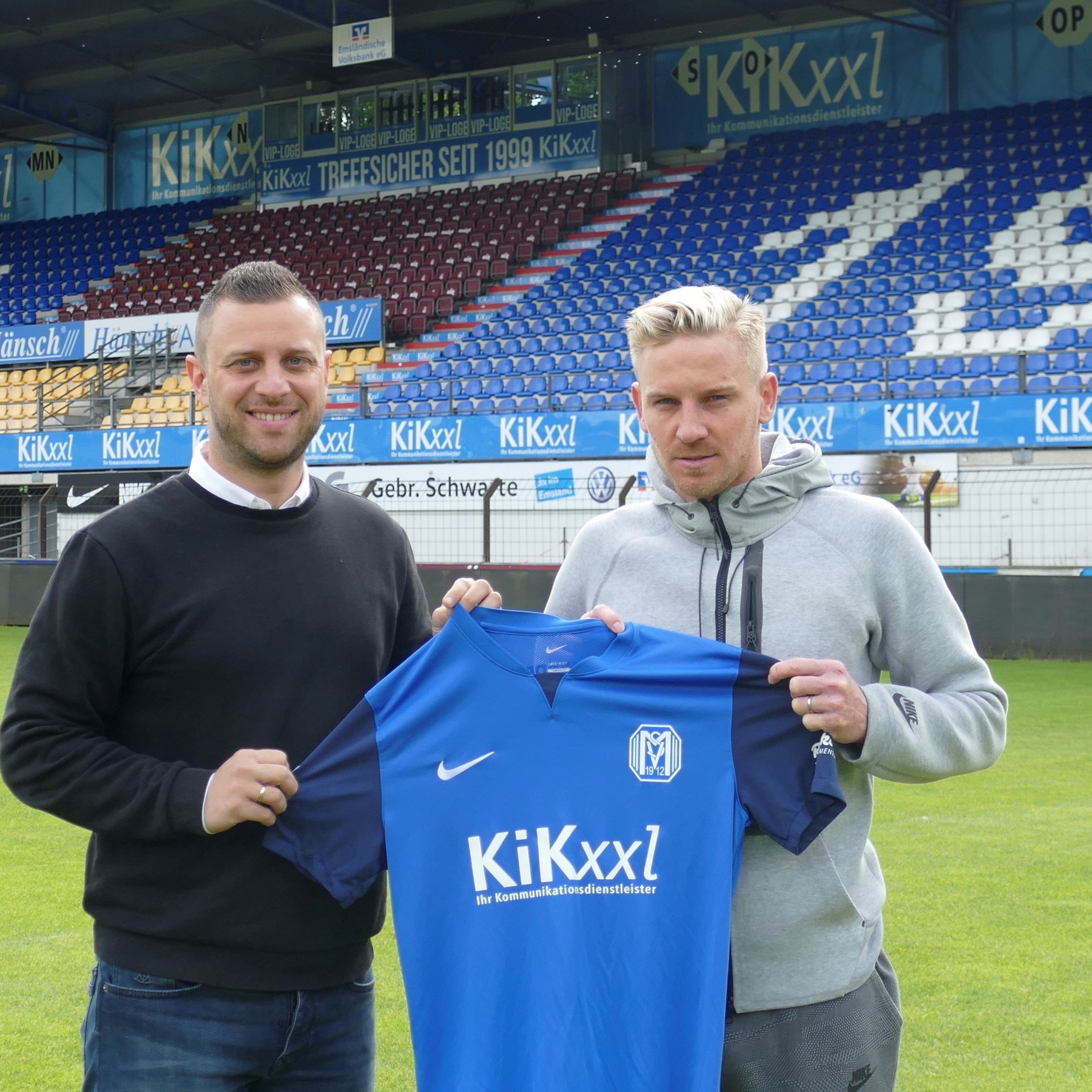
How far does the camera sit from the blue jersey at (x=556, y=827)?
2021 millimetres

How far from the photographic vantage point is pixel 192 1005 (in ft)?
6.49

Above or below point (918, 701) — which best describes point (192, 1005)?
below

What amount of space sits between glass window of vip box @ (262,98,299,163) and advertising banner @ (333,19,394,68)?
7.13m

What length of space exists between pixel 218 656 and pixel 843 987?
3.59 ft

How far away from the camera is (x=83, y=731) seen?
1979 millimetres

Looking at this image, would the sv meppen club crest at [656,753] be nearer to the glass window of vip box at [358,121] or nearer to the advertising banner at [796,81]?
the advertising banner at [796,81]

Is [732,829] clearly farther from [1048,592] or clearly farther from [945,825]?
[1048,592]

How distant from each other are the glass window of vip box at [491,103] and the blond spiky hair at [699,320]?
2514 centimetres

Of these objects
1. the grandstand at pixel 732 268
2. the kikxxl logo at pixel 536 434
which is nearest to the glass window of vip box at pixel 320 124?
the grandstand at pixel 732 268

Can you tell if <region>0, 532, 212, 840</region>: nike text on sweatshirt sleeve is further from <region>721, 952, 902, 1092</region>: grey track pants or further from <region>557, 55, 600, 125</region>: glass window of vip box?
<region>557, 55, 600, 125</region>: glass window of vip box

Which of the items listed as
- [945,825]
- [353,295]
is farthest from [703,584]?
[353,295]

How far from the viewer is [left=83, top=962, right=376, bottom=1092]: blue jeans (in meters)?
1.96

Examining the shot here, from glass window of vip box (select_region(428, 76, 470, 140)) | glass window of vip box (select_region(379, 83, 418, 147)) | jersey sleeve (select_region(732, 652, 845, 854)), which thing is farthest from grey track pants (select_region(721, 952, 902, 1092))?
glass window of vip box (select_region(379, 83, 418, 147))

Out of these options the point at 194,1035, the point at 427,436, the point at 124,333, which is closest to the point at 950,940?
the point at 194,1035
